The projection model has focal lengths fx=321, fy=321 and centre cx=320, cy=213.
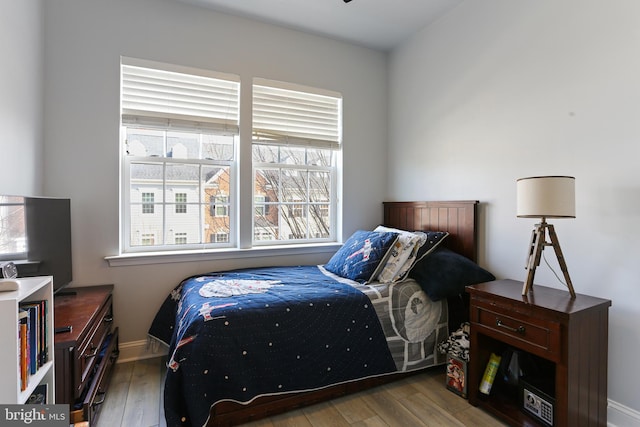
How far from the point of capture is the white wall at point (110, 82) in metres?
2.24

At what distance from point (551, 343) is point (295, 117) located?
99.8 inches

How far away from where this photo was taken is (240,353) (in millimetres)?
1658

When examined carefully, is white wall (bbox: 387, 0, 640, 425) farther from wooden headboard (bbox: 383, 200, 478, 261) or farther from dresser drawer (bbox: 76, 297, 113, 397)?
dresser drawer (bbox: 76, 297, 113, 397)

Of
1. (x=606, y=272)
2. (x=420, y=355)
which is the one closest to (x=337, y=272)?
(x=420, y=355)

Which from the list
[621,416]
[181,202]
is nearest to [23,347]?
[181,202]

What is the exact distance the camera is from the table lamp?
161cm

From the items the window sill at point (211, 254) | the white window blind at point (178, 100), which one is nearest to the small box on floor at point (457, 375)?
the window sill at point (211, 254)

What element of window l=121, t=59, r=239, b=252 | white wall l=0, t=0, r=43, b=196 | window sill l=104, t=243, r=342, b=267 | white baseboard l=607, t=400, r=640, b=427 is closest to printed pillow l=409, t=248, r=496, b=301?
white baseboard l=607, t=400, r=640, b=427

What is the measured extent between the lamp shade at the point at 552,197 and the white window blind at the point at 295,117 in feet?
6.25

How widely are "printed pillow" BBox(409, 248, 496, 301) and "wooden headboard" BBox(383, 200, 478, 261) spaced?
20cm

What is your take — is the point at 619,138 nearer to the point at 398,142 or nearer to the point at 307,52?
the point at 398,142

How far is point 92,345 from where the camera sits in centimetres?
172

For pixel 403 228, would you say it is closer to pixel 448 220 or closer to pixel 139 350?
pixel 448 220

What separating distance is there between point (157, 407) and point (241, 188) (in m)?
1.64
